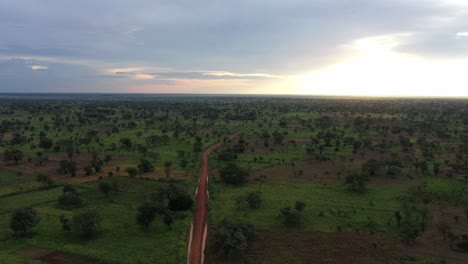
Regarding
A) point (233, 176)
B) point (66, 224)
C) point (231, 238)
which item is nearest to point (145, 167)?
point (233, 176)

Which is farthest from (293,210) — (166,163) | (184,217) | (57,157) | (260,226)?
(57,157)

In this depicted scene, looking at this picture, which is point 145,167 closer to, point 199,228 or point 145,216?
point 145,216

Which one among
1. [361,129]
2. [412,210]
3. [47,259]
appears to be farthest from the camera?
[361,129]

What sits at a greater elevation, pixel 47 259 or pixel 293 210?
pixel 293 210

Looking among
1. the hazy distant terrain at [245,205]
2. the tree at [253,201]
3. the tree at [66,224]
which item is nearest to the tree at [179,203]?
the hazy distant terrain at [245,205]

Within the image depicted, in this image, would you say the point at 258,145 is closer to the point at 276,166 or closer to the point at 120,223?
the point at 276,166

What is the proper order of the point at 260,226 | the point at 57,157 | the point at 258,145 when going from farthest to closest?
1. the point at 258,145
2. the point at 57,157
3. the point at 260,226

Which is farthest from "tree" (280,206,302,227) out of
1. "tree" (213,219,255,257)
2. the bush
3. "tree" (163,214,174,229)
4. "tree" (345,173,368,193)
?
the bush
